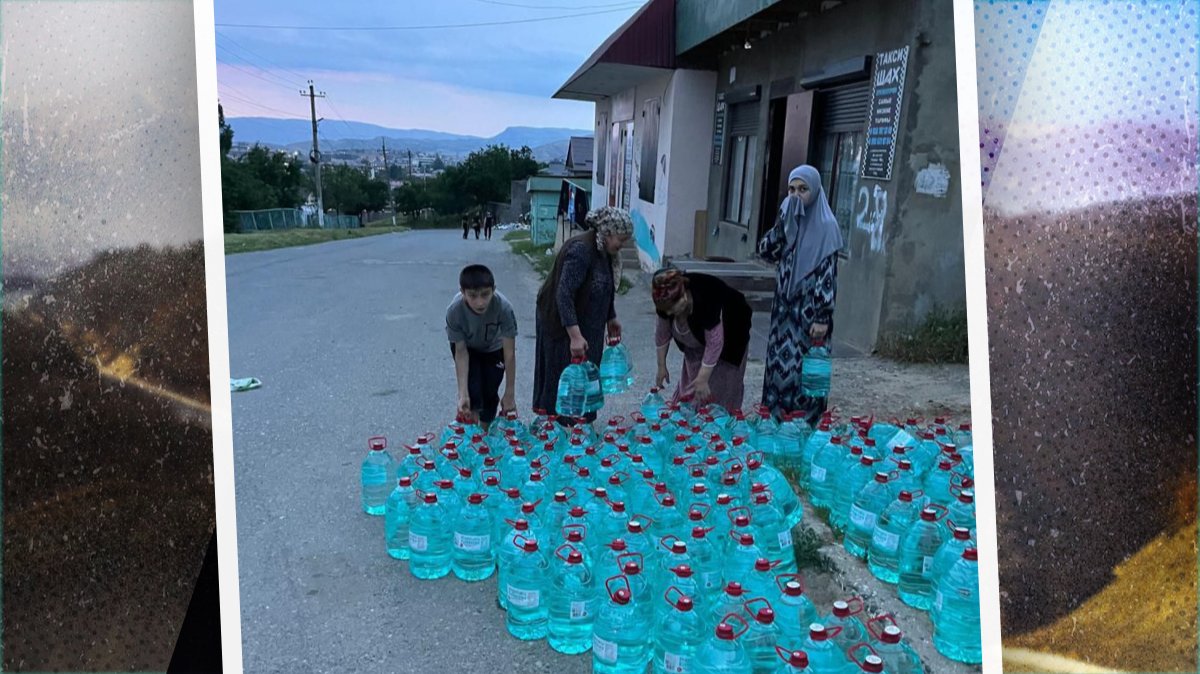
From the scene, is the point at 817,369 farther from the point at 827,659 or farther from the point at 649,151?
the point at 649,151

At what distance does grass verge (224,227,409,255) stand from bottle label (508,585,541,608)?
143 cm

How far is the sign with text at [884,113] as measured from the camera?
495 cm

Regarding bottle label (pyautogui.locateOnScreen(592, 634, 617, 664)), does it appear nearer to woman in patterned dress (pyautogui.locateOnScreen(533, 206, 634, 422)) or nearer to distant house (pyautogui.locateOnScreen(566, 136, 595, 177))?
woman in patterned dress (pyautogui.locateOnScreen(533, 206, 634, 422))

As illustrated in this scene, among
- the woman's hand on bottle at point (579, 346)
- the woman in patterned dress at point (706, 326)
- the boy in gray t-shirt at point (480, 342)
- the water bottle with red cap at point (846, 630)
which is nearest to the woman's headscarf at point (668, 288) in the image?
the woman in patterned dress at point (706, 326)

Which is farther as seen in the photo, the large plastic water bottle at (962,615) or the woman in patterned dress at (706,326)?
the woman in patterned dress at (706,326)

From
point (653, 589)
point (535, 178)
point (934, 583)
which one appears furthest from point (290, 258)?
point (535, 178)

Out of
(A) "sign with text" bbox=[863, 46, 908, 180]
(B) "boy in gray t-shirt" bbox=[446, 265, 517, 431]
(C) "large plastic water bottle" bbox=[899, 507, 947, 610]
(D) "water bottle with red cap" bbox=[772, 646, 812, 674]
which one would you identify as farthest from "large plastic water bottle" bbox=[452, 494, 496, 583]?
(A) "sign with text" bbox=[863, 46, 908, 180]

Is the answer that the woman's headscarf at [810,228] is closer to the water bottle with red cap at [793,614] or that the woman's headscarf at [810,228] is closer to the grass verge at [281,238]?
the water bottle with red cap at [793,614]

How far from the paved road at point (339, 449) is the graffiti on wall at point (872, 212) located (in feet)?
6.89

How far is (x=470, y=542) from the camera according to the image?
2.99 metres

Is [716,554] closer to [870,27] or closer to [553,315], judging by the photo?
[553,315]

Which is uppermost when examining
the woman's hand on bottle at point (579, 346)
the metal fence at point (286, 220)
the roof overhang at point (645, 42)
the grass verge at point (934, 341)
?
the roof overhang at point (645, 42)

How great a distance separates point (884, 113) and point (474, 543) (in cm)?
406

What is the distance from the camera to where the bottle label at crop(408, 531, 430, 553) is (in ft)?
10.1
